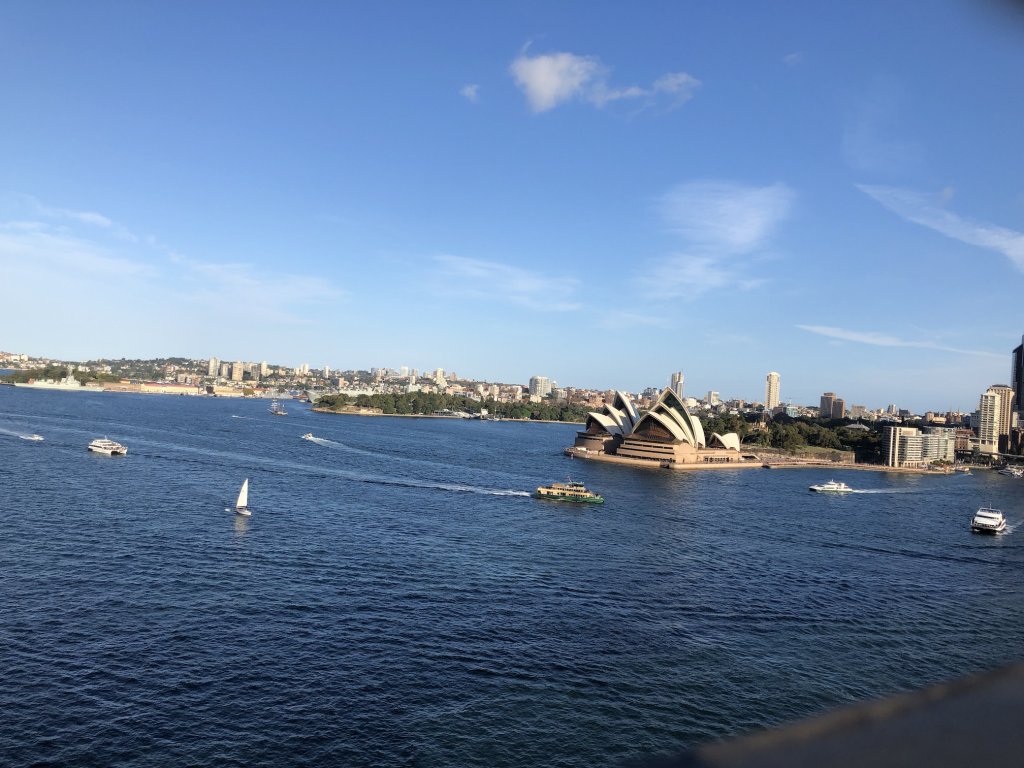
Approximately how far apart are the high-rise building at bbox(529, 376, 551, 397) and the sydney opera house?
291 feet

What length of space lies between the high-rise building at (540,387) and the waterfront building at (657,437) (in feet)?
290

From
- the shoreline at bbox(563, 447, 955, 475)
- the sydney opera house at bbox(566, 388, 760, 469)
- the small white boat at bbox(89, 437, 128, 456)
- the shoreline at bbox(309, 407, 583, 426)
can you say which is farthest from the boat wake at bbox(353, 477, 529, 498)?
the shoreline at bbox(309, 407, 583, 426)

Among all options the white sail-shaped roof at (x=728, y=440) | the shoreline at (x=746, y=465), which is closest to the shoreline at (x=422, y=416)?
the shoreline at (x=746, y=465)

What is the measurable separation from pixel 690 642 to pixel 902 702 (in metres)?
8.45

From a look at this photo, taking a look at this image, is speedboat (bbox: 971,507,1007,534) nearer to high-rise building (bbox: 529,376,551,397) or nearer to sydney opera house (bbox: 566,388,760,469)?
sydney opera house (bbox: 566,388,760,469)

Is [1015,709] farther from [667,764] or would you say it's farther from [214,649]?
[214,649]

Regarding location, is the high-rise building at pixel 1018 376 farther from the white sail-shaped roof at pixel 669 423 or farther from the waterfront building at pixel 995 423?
the waterfront building at pixel 995 423

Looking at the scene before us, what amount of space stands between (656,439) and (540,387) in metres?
95.8

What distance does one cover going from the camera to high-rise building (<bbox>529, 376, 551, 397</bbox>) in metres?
128

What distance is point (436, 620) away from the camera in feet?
28.1

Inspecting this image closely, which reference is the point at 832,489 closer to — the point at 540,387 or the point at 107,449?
the point at 107,449

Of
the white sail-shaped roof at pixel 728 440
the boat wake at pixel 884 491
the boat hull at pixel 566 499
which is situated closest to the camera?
the boat hull at pixel 566 499

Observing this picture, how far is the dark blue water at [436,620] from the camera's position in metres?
6.09

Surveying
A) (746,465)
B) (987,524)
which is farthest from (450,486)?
(746,465)
